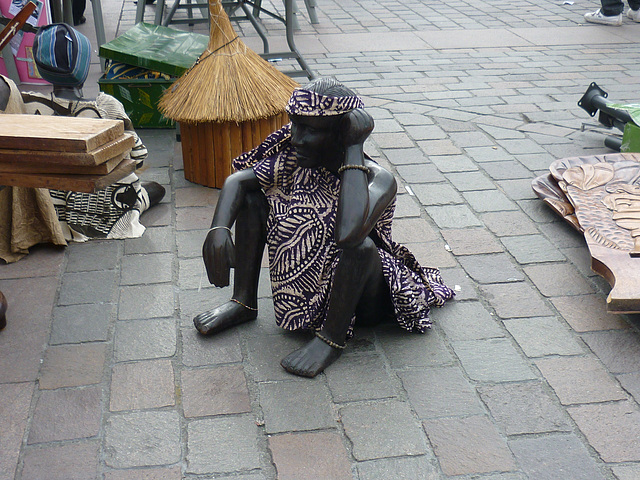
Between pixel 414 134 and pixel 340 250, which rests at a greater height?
pixel 340 250

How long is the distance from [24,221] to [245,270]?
4.46 ft

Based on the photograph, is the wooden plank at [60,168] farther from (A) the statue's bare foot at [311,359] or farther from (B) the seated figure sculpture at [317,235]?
(A) the statue's bare foot at [311,359]

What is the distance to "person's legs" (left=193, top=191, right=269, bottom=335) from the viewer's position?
279 cm

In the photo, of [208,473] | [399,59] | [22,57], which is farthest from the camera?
[399,59]

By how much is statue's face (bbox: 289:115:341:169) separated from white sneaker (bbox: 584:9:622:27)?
310 inches

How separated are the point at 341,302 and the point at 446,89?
4.23 meters

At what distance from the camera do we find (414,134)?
5348 millimetres

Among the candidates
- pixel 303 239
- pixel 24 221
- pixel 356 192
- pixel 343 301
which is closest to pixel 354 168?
pixel 356 192

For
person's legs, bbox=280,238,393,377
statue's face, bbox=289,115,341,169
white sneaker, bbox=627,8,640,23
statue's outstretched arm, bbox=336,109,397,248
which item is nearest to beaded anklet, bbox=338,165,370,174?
statue's outstretched arm, bbox=336,109,397,248

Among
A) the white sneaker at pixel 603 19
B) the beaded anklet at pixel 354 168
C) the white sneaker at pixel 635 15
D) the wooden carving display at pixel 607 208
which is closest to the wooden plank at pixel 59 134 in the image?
the beaded anklet at pixel 354 168

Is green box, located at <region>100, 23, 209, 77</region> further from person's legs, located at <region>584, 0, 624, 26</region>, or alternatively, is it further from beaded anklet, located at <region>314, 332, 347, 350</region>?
person's legs, located at <region>584, 0, 624, 26</region>

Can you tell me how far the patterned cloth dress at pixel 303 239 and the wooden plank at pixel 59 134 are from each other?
0.63m

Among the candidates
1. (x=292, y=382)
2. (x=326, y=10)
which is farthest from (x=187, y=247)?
(x=326, y=10)

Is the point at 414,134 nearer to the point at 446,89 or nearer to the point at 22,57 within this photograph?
the point at 446,89
